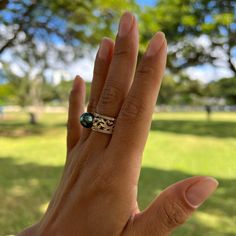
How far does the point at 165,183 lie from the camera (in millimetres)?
5773

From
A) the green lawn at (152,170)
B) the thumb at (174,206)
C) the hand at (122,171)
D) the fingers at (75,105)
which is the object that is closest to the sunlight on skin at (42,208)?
the green lawn at (152,170)

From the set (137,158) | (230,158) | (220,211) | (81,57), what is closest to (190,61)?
(81,57)

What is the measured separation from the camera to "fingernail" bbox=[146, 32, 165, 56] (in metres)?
0.84

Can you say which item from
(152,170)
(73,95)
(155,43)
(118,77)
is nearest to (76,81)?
(73,95)

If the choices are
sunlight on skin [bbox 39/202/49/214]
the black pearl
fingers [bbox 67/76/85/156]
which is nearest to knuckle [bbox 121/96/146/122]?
the black pearl

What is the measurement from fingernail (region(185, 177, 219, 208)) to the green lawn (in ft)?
9.58

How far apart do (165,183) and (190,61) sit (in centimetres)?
896

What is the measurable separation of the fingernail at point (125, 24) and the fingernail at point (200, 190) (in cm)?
43

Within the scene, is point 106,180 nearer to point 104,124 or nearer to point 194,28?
point 104,124

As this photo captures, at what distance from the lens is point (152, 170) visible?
277 inches

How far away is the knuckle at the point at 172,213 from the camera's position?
776mm

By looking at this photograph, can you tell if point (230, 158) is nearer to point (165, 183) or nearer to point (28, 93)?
point (165, 183)

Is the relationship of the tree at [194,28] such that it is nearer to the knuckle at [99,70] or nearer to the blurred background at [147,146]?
the blurred background at [147,146]

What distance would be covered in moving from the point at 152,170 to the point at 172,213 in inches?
250
